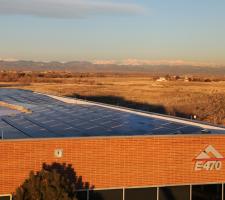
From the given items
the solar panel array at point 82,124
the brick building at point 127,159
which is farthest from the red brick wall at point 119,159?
the solar panel array at point 82,124

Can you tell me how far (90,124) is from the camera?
74.0 feet

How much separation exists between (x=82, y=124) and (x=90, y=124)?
14.0 inches

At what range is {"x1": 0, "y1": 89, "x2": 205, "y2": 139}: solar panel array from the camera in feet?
65.1

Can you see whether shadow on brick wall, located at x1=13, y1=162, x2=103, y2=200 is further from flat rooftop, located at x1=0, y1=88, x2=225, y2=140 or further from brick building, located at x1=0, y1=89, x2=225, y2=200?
flat rooftop, located at x1=0, y1=88, x2=225, y2=140

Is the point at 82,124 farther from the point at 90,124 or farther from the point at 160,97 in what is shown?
the point at 160,97

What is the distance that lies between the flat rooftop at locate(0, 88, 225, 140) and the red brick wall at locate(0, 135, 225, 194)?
1331 mm

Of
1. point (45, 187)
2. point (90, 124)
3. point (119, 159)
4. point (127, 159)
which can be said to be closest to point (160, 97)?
point (90, 124)

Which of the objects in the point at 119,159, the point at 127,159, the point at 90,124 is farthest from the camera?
the point at 90,124

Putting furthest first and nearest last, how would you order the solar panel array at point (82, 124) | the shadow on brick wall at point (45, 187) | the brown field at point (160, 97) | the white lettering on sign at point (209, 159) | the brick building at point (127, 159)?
the brown field at point (160, 97), the solar panel array at point (82, 124), the white lettering on sign at point (209, 159), the brick building at point (127, 159), the shadow on brick wall at point (45, 187)

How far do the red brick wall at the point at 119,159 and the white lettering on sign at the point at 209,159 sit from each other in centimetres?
17

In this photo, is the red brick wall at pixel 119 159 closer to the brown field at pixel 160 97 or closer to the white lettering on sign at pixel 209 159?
the white lettering on sign at pixel 209 159

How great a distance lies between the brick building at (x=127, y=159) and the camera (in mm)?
16766

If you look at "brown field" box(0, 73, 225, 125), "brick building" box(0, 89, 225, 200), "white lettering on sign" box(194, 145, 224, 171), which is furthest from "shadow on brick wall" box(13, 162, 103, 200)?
"brown field" box(0, 73, 225, 125)

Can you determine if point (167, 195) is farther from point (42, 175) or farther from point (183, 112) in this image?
point (183, 112)
